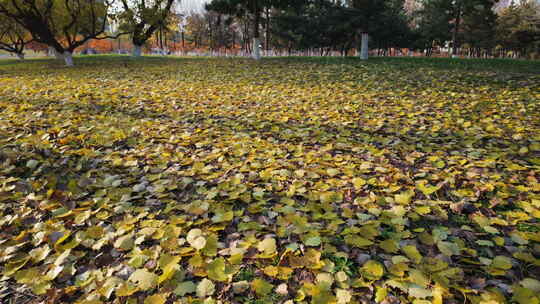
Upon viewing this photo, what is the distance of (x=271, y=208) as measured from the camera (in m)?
2.20

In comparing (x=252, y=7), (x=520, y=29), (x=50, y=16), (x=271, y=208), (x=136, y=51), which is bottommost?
(x=271, y=208)

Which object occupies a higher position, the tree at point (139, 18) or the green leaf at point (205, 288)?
the tree at point (139, 18)

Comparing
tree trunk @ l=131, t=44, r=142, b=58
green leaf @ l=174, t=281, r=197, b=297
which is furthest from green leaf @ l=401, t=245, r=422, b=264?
tree trunk @ l=131, t=44, r=142, b=58

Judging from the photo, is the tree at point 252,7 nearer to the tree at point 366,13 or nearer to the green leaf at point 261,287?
the tree at point 366,13

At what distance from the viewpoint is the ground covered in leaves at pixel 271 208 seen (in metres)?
1.53

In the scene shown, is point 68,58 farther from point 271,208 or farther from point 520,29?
point 520,29

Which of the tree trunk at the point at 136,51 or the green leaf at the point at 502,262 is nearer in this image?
the green leaf at the point at 502,262

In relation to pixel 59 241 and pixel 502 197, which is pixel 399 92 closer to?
pixel 502 197

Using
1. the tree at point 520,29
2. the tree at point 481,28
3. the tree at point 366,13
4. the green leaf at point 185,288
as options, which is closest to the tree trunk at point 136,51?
the tree at point 366,13

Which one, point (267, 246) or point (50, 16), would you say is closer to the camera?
point (267, 246)

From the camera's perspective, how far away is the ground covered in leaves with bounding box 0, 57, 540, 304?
1.53m

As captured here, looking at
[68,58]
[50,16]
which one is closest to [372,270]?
[68,58]

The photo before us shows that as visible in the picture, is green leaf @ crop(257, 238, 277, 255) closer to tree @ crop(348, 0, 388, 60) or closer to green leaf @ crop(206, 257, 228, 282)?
green leaf @ crop(206, 257, 228, 282)

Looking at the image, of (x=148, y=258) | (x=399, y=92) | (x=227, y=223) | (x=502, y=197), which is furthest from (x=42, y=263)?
(x=399, y=92)
